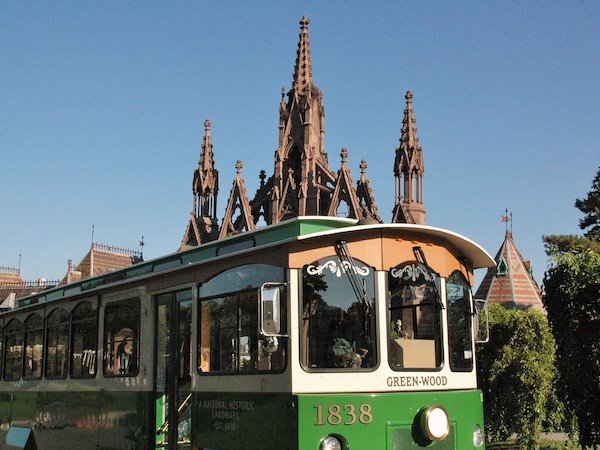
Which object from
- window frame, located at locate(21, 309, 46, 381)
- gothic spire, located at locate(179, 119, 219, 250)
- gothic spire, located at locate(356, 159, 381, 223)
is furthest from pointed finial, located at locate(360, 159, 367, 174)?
window frame, located at locate(21, 309, 46, 381)

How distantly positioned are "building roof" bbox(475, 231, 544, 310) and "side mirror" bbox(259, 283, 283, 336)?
36.2 metres

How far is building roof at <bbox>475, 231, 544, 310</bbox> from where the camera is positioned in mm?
42287

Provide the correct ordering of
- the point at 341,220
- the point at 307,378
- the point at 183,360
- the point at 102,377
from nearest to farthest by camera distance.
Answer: the point at 307,378
the point at 341,220
the point at 183,360
the point at 102,377

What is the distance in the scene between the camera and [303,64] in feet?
153

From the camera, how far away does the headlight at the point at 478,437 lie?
7.88m

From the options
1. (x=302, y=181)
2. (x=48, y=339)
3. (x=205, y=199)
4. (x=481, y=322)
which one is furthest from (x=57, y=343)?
(x=205, y=199)

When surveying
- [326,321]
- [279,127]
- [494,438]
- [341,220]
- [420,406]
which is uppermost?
[279,127]

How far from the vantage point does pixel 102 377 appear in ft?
33.6

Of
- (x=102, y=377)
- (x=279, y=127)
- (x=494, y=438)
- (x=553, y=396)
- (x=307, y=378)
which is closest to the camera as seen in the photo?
(x=307, y=378)

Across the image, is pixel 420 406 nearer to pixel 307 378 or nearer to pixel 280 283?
pixel 307 378

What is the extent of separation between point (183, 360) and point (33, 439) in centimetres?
554

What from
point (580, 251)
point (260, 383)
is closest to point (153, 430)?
point (260, 383)

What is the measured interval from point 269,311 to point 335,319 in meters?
0.72

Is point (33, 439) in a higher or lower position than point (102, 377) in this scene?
lower
